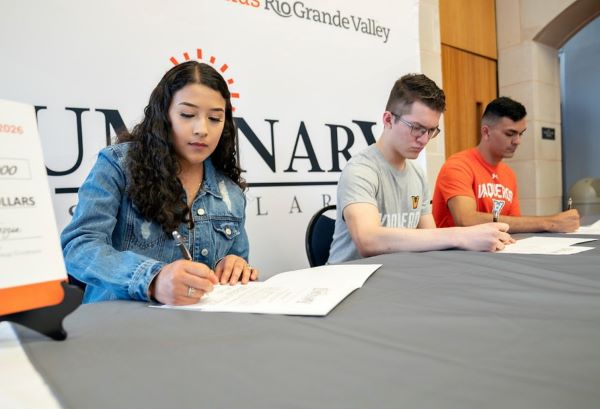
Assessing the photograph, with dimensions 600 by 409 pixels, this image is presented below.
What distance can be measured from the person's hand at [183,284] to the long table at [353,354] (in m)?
0.05

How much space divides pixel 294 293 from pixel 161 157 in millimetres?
584

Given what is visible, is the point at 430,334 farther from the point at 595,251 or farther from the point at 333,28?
Result: the point at 333,28

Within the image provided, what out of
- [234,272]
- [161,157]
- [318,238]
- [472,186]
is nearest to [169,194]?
[161,157]

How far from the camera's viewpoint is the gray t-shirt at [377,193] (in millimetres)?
1471

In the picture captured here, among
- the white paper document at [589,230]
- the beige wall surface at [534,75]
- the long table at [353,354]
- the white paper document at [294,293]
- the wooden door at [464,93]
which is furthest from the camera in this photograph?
the beige wall surface at [534,75]

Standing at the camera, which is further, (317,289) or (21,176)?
(317,289)

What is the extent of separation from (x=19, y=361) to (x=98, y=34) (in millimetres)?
1435

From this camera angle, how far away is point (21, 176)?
51cm

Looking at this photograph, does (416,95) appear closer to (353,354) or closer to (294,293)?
(294,293)

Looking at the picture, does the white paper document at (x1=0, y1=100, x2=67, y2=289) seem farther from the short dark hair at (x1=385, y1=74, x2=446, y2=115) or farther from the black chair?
the short dark hair at (x1=385, y1=74, x2=446, y2=115)

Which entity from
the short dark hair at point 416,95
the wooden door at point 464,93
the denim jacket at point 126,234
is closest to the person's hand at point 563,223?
the short dark hair at point 416,95

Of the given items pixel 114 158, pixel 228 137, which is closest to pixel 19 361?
pixel 114 158

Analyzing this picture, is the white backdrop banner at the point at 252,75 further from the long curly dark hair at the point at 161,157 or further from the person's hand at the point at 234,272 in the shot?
the person's hand at the point at 234,272

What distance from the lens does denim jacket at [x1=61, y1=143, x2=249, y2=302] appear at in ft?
2.65
